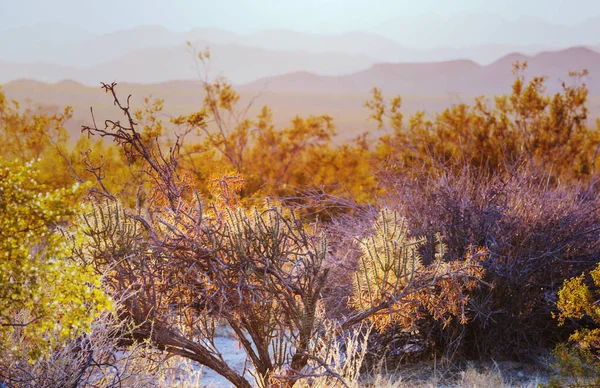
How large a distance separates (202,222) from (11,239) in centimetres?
147

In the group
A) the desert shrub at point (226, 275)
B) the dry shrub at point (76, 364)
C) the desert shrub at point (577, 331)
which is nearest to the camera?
the dry shrub at point (76, 364)

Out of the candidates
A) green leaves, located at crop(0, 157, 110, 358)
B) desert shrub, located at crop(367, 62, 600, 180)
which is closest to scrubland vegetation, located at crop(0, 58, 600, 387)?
green leaves, located at crop(0, 157, 110, 358)

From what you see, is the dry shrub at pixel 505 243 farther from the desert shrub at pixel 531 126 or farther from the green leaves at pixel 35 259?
the desert shrub at pixel 531 126

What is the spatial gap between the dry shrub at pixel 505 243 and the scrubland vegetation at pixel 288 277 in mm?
18

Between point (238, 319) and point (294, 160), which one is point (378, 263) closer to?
point (238, 319)

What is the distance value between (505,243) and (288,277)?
264cm

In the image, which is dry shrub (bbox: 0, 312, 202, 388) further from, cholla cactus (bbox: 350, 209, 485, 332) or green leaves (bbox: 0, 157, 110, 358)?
cholla cactus (bbox: 350, 209, 485, 332)

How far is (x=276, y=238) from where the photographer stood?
15.0 ft

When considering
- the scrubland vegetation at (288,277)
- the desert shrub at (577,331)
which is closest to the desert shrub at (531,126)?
the scrubland vegetation at (288,277)

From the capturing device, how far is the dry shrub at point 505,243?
657cm

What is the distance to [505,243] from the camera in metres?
6.43

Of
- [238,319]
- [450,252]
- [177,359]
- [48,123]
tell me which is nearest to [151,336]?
[238,319]

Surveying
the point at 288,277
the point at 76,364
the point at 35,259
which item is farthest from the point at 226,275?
the point at 35,259

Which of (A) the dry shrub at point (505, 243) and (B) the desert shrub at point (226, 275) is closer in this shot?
(B) the desert shrub at point (226, 275)
